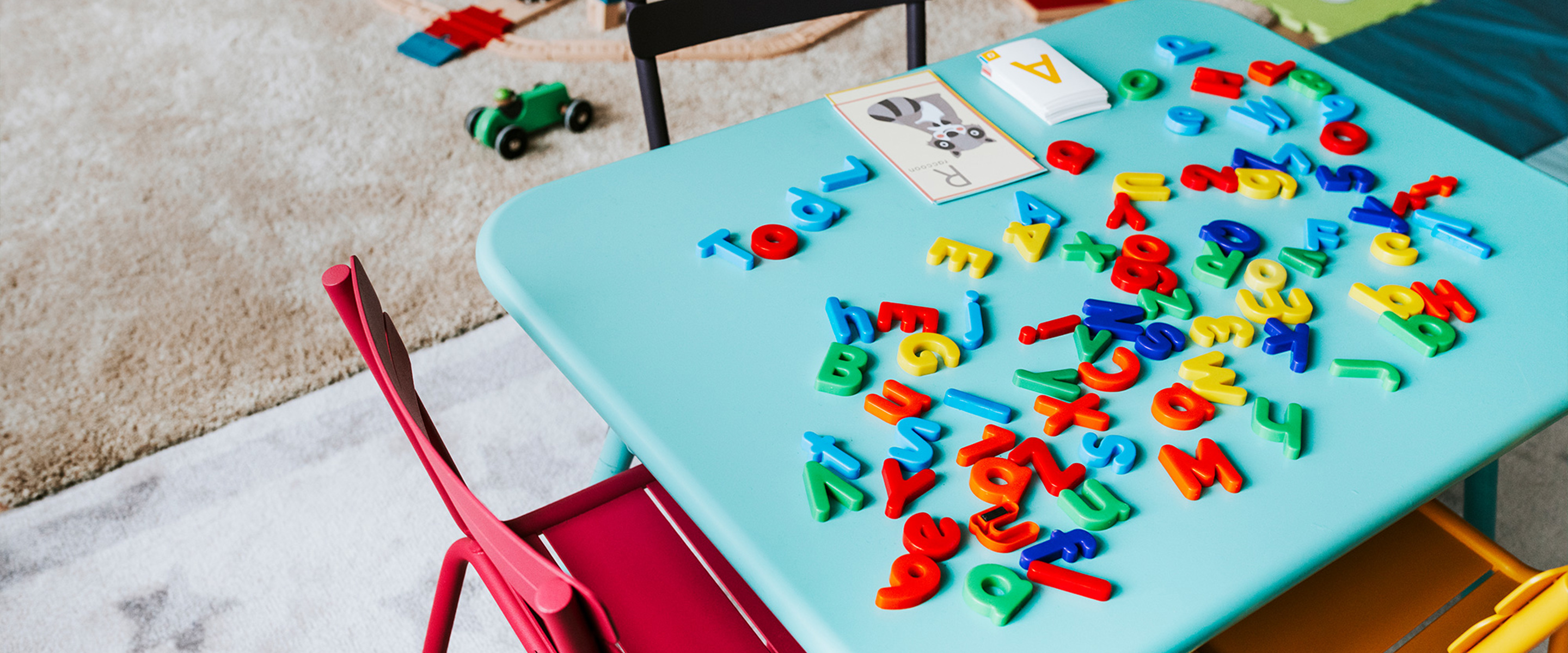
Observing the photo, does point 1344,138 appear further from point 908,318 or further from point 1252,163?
point 908,318

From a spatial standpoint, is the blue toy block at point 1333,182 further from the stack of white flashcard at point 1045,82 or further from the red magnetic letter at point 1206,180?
the stack of white flashcard at point 1045,82

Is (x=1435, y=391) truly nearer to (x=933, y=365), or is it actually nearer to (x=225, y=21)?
(x=933, y=365)

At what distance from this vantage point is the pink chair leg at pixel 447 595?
92 centimetres

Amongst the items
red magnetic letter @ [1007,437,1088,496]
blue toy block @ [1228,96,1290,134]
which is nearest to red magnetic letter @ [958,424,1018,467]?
red magnetic letter @ [1007,437,1088,496]

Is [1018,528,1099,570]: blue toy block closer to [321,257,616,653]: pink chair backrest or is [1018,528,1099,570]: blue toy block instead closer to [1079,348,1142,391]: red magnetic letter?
[1079,348,1142,391]: red magnetic letter

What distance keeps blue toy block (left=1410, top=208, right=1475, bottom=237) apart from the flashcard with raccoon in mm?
366

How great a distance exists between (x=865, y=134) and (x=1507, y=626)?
0.71 metres

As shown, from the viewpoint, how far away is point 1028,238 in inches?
36.9

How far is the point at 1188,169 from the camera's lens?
102cm

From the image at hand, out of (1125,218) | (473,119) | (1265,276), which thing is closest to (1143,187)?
(1125,218)

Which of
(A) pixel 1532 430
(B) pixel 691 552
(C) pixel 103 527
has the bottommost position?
(C) pixel 103 527

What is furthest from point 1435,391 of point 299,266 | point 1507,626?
point 299,266

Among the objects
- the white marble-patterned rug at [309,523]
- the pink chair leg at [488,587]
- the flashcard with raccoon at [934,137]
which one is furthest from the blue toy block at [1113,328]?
the white marble-patterned rug at [309,523]

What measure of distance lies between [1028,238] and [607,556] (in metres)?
0.52
